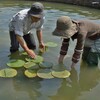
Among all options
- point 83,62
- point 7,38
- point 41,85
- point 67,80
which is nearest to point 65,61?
point 83,62

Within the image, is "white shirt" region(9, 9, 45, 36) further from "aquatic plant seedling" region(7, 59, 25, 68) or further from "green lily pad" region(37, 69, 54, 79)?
"green lily pad" region(37, 69, 54, 79)

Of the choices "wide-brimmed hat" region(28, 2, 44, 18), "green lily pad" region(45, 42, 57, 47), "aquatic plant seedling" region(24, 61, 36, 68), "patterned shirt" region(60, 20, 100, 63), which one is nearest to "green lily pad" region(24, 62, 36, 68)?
"aquatic plant seedling" region(24, 61, 36, 68)

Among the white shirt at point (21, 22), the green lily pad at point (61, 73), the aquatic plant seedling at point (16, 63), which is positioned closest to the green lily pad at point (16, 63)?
the aquatic plant seedling at point (16, 63)

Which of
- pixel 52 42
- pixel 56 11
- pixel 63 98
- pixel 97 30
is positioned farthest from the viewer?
pixel 56 11

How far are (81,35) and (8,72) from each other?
1496 millimetres

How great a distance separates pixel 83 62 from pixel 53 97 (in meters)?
1.52

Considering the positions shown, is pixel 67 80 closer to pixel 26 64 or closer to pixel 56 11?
pixel 26 64

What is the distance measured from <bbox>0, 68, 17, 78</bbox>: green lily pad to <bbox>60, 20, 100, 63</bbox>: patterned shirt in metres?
0.97

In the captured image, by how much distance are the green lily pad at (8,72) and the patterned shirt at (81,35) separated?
38.3 inches

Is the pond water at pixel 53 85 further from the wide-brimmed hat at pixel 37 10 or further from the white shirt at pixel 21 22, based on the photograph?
the wide-brimmed hat at pixel 37 10

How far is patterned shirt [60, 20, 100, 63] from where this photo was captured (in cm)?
465

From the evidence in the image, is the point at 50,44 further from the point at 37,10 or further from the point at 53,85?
the point at 53,85

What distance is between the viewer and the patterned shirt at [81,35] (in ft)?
15.3

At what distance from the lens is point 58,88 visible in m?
4.66
